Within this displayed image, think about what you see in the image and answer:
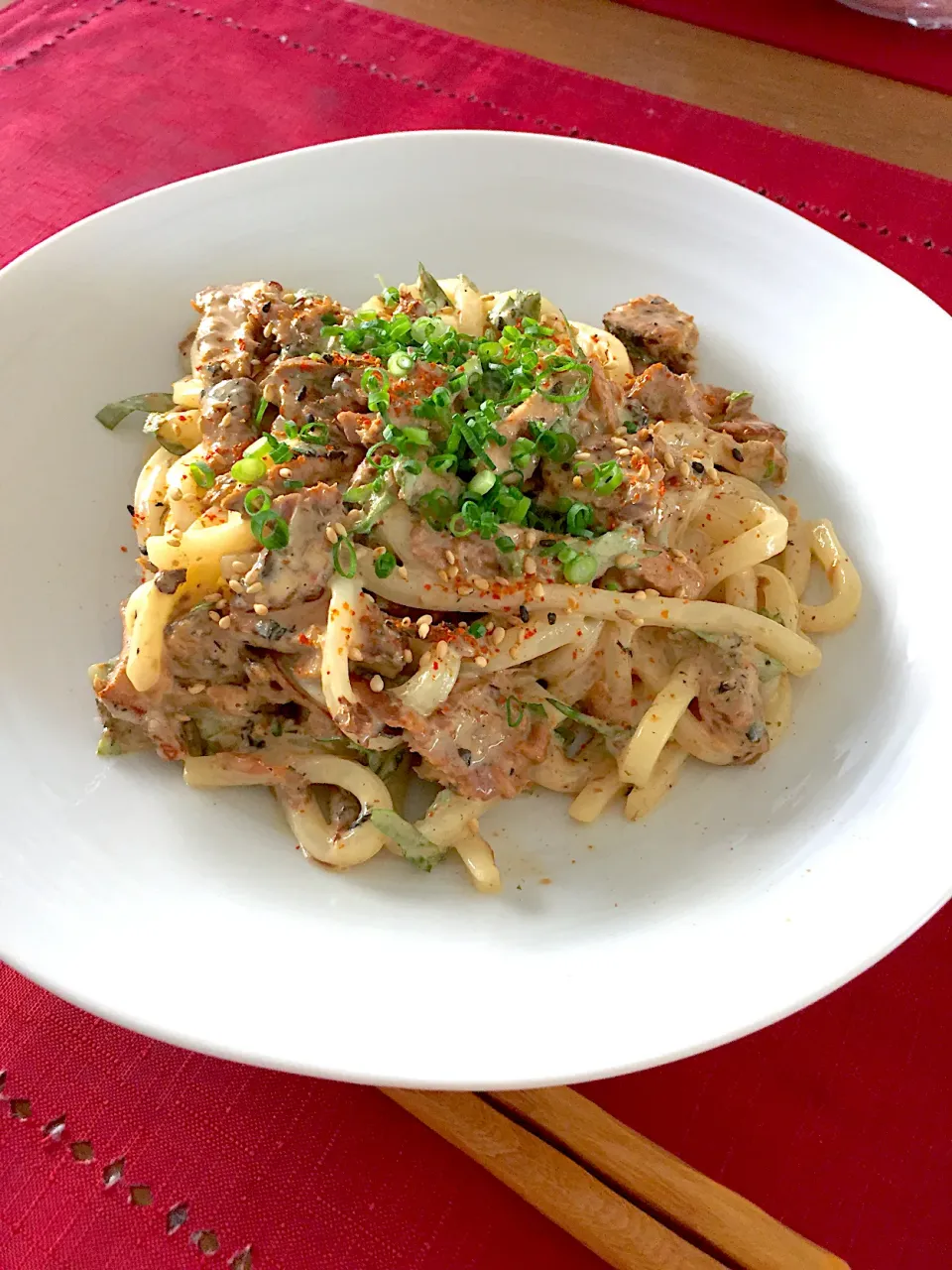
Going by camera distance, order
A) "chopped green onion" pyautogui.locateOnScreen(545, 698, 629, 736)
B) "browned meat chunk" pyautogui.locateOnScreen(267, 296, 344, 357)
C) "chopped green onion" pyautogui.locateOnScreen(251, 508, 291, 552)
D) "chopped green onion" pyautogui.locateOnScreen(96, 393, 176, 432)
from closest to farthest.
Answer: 1. "chopped green onion" pyautogui.locateOnScreen(251, 508, 291, 552)
2. "chopped green onion" pyautogui.locateOnScreen(545, 698, 629, 736)
3. "browned meat chunk" pyautogui.locateOnScreen(267, 296, 344, 357)
4. "chopped green onion" pyautogui.locateOnScreen(96, 393, 176, 432)

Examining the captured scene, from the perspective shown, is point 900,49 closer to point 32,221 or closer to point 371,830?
point 32,221

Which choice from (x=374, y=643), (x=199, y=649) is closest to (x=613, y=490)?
(x=374, y=643)

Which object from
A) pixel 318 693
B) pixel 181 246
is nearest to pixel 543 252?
pixel 181 246

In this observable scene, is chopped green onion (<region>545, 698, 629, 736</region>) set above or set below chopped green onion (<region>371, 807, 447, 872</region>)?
above

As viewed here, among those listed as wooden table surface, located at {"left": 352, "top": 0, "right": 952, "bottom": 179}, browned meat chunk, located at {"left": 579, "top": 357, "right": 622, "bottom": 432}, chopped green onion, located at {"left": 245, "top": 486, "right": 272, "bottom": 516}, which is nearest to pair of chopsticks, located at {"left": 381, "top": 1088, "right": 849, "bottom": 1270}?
chopped green onion, located at {"left": 245, "top": 486, "right": 272, "bottom": 516}

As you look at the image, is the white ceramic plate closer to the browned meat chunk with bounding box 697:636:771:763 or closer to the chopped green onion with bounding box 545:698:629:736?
the browned meat chunk with bounding box 697:636:771:763

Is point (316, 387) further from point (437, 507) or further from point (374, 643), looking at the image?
point (374, 643)

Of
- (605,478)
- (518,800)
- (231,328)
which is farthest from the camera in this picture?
(231,328)
